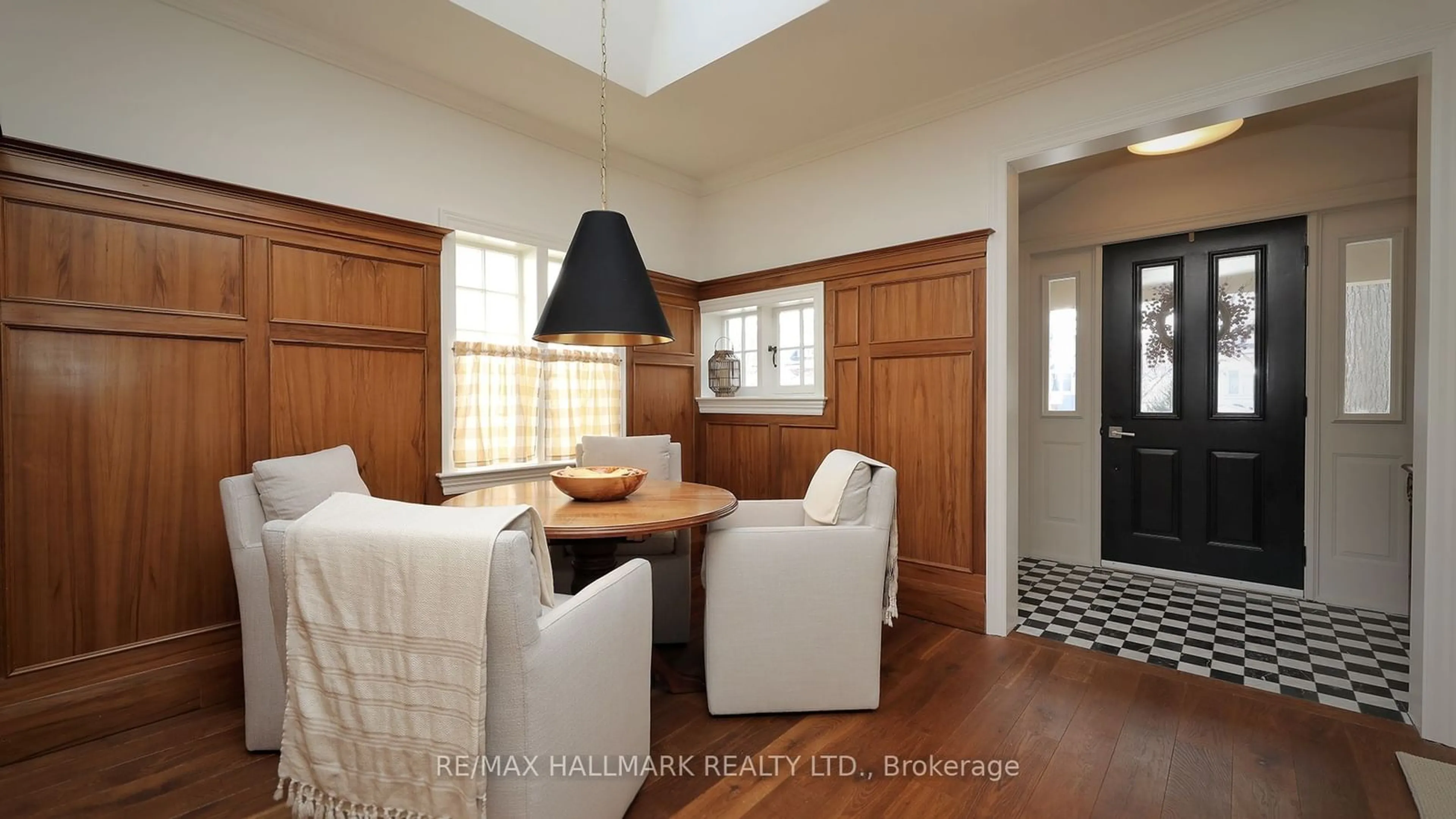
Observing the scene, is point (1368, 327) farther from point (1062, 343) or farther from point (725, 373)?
point (725, 373)

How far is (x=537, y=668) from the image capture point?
4.22 ft

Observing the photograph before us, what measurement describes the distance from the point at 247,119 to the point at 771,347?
118 inches

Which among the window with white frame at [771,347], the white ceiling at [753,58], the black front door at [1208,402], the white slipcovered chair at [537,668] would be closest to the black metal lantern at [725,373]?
the window with white frame at [771,347]

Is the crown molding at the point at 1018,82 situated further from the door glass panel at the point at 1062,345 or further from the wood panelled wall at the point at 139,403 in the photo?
the wood panelled wall at the point at 139,403

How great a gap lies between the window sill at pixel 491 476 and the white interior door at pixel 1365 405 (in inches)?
171

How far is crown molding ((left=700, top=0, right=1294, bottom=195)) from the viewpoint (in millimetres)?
2416

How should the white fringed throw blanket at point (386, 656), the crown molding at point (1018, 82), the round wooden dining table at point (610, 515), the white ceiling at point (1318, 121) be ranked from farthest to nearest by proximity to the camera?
1. the white ceiling at point (1318, 121)
2. the crown molding at point (1018, 82)
3. the round wooden dining table at point (610, 515)
4. the white fringed throw blanket at point (386, 656)

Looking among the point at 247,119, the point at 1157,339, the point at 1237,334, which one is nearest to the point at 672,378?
the point at 247,119

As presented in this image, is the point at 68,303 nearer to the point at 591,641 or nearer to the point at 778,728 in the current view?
the point at 591,641

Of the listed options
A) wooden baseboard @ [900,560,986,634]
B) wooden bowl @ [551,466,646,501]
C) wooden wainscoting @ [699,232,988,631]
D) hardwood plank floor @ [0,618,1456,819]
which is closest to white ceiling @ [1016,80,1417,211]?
wooden wainscoting @ [699,232,988,631]

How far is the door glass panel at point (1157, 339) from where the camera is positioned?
385 cm

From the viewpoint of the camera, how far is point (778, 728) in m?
2.12

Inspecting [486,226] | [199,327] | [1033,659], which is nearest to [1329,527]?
[1033,659]

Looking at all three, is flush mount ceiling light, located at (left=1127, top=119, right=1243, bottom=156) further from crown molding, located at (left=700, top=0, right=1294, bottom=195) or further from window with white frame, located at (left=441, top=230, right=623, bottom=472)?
window with white frame, located at (left=441, top=230, right=623, bottom=472)
